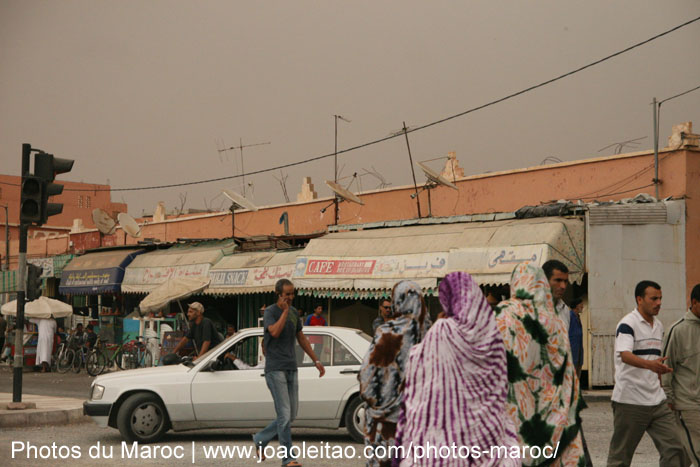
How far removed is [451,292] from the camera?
211 inches

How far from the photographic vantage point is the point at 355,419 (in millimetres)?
10773

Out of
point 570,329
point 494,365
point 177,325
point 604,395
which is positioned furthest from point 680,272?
point 494,365

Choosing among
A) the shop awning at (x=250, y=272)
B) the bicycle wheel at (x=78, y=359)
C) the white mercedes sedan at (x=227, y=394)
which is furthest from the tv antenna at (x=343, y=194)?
the white mercedes sedan at (x=227, y=394)

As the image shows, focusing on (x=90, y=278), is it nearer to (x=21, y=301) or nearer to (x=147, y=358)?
(x=147, y=358)

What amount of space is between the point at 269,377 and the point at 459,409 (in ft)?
13.1

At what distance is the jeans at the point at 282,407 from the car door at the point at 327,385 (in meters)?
1.87

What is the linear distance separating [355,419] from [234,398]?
1397mm

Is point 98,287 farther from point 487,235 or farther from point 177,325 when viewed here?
point 487,235

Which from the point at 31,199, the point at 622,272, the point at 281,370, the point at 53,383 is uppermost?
the point at 31,199

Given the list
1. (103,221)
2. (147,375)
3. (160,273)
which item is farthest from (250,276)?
(147,375)

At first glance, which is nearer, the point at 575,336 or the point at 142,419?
the point at 575,336

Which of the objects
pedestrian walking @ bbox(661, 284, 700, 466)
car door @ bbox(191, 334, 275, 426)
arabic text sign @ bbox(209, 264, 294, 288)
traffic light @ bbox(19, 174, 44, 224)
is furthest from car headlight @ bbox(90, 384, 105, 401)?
arabic text sign @ bbox(209, 264, 294, 288)

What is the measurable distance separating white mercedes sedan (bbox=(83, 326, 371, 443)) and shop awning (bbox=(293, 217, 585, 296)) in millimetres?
6917

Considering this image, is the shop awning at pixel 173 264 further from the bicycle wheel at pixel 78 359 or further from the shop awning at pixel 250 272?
the bicycle wheel at pixel 78 359
